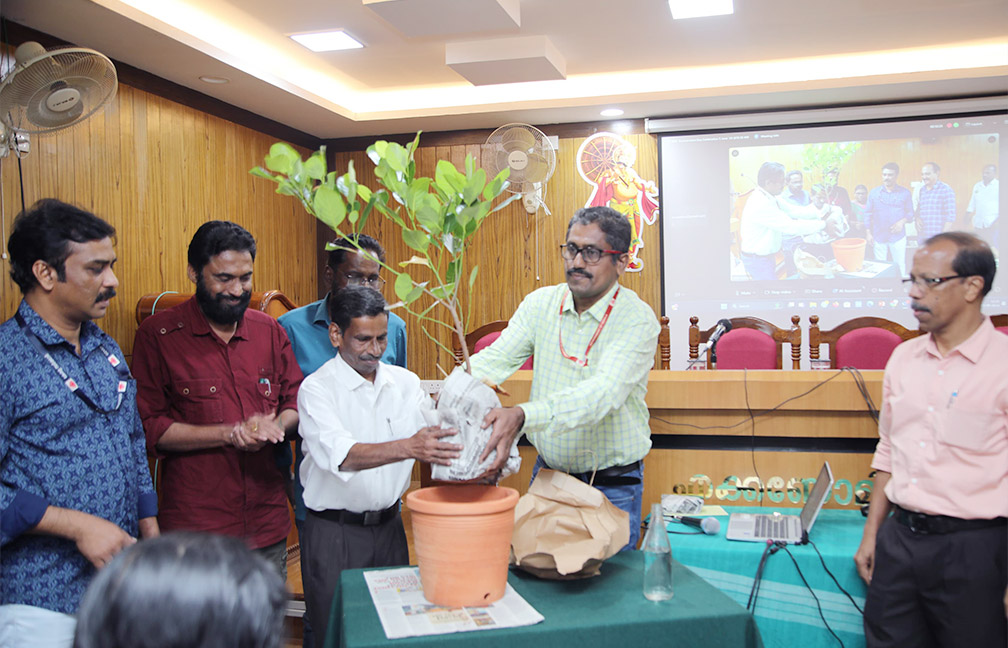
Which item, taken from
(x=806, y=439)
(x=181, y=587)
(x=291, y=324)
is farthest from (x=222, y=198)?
(x=181, y=587)

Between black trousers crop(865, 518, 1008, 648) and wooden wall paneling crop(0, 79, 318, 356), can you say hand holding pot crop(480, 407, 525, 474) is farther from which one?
wooden wall paneling crop(0, 79, 318, 356)

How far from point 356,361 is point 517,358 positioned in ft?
1.48

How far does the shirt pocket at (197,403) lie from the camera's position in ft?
7.14

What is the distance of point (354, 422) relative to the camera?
202cm

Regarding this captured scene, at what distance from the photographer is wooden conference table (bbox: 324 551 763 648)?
138cm

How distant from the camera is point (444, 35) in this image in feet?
14.9

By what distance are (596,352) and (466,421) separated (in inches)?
25.6

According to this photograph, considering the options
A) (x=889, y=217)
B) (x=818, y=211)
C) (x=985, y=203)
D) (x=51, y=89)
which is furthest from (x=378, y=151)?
(x=985, y=203)

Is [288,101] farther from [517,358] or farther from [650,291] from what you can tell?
[517,358]

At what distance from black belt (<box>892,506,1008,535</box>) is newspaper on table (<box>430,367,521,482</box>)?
112 centimetres

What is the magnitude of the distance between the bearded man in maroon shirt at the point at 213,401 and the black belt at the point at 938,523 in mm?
1632

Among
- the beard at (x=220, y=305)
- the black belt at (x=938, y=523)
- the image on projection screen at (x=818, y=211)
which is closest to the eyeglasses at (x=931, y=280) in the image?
the black belt at (x=938, y=523)

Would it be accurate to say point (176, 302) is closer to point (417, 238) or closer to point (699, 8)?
point (417, 238)

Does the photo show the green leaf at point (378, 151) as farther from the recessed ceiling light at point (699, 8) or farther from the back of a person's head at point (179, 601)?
the recessed ceiling light at point (699, 8)
